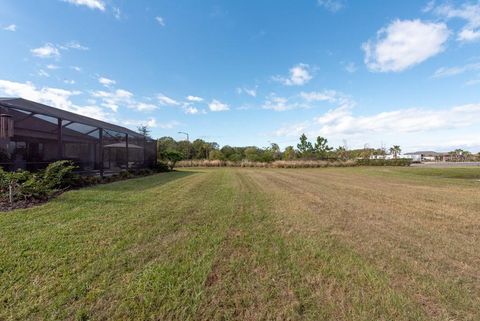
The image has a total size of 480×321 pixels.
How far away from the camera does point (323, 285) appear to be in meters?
2.17

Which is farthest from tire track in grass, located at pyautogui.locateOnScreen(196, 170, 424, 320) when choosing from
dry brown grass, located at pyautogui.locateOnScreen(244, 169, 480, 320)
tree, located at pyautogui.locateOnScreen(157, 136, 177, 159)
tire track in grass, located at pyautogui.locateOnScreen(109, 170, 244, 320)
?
tree, located at pyautogui.locateOnScreen(157, 136, 177, 159)

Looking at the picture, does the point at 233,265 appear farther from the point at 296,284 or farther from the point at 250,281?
the point at 296,284

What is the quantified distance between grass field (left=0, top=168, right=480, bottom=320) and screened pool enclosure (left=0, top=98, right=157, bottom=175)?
13.5 ft

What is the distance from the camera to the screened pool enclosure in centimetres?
690

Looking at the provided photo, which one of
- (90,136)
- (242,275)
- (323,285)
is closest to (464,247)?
(323,285)

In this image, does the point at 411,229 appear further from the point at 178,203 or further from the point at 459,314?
the point at 178,203

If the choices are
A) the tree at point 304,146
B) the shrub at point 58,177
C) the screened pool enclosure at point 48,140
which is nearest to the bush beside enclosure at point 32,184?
the shrub at point 58,177

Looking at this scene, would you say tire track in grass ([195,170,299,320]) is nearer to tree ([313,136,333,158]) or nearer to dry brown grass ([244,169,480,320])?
dry brown grass ([244,169,480,320])

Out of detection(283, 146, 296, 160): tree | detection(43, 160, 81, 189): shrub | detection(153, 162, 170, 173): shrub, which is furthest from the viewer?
detection(283, 146, 296, 160): tree

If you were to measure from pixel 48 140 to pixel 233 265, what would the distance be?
9.29 m

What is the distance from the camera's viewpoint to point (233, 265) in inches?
100

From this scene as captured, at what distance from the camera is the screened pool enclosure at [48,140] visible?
6.90m

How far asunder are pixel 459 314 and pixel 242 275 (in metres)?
1.82

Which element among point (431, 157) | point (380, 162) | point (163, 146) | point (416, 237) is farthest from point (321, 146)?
point (431, 157)
